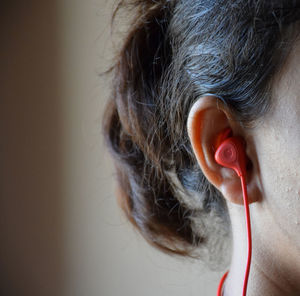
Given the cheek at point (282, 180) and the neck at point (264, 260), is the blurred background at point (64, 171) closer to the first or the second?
the neck at point (264, 260)

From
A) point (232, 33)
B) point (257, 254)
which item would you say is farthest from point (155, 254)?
point (232, 33)

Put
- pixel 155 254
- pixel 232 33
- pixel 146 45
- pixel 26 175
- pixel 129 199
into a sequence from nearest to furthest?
pixel 232 33, pixel 146 45, pixel 129 199, pixel 155 254, pixel 26 175

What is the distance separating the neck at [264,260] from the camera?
2.09ft

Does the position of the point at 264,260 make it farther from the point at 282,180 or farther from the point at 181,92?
the point at 181,92

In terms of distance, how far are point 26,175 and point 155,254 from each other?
51cm

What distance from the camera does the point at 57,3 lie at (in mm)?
1237

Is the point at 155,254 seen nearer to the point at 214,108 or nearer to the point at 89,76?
the point at 89,76

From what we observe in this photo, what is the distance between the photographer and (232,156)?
0.60 meters

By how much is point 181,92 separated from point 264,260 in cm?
32

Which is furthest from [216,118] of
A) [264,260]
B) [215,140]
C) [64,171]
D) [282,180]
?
[64,171]

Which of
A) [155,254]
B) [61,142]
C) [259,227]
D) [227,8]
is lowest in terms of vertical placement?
[155,254]

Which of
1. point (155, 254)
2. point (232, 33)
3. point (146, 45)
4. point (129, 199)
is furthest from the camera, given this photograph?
point (155, 254)

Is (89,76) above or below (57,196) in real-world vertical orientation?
above

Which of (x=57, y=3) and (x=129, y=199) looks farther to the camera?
(x=57, y=3)
